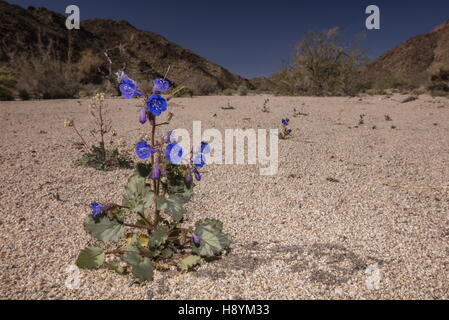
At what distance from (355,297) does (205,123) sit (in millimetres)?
4783

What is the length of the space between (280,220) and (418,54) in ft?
195

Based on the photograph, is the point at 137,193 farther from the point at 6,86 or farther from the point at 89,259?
the point at 6,86

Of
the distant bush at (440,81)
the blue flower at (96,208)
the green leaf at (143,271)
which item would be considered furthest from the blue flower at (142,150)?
the distant bush at (440,81)

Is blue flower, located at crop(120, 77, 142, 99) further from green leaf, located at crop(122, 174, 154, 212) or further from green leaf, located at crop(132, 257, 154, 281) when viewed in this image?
green leaf, located at crop(132, 257, 154, 281)

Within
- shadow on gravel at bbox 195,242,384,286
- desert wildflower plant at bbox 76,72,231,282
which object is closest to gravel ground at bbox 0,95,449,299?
shadow on gravel at bbox 195,242,384,286

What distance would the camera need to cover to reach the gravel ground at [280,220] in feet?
5.92

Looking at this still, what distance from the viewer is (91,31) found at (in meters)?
31.0

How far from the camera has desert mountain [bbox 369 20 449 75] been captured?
164 feet

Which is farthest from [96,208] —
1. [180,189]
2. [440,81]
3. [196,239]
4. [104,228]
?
[440,81]

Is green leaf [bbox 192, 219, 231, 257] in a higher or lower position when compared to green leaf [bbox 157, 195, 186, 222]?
lower

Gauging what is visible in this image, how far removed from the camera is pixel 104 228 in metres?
1.82

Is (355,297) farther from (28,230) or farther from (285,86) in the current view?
(285,86)

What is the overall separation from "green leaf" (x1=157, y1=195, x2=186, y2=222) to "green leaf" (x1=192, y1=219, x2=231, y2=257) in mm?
283

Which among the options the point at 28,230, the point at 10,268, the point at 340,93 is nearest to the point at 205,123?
the point at 28,230
